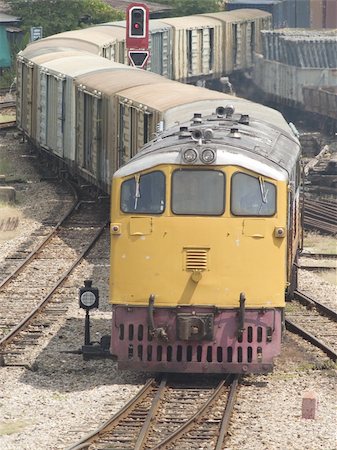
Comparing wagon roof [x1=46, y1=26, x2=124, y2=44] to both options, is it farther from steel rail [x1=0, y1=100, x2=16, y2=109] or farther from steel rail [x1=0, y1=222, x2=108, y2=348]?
steel rail [x1=0, y1=222, x2=108, y2=348]

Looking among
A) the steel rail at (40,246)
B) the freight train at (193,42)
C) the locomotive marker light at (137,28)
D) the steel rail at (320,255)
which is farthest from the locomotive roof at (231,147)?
the freight train at (193,42)

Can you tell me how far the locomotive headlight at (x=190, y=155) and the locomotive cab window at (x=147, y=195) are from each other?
320 mm

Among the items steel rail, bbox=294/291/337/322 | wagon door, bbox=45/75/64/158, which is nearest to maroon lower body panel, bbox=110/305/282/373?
steel rail, bbox=294/291/337/322

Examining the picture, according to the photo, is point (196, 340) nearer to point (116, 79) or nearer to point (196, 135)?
point (196, 135)

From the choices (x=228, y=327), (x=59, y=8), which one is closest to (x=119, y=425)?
(x=228, y=327)

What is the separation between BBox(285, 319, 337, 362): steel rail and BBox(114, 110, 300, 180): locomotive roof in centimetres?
219

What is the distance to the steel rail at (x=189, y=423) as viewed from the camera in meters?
10.8

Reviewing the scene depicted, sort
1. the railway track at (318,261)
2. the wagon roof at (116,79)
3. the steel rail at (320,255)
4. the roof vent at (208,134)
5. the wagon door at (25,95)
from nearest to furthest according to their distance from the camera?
the roof vent at (208,134), the railway track at (318,261), the steel rail at (320,255), the wagon roof at (116,79), the wagon door at (25,95)

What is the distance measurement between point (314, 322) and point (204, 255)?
164 inches

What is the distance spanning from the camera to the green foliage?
54.1 meters

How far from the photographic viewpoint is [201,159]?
496 inches

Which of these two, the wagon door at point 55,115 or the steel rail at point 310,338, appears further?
the wagon door at point 55,115

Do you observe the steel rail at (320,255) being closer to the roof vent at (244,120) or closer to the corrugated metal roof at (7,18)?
the roof vent at (244,120)

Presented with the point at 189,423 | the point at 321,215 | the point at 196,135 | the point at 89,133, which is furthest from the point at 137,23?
the point at 189,423
